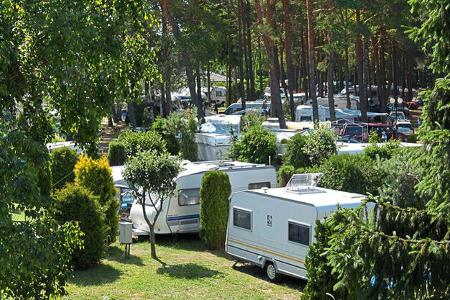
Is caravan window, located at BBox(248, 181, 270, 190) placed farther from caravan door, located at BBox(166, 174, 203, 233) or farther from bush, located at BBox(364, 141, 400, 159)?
bush, located at BBox(364, 141, 400, 159)

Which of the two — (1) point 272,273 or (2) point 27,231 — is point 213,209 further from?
(2) point 27,231

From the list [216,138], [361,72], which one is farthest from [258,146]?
[361,72]

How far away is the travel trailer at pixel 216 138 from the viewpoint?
91.1 ft

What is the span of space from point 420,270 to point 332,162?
12290 mm

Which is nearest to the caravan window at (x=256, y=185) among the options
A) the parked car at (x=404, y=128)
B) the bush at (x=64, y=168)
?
the bush at (x=64, y=168)

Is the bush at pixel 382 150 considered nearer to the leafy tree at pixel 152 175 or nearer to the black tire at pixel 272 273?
the leafy tree at pixel 152 175

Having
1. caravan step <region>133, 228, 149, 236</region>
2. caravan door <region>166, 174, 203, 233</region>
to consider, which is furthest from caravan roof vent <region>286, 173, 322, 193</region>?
caravan step <region>133, 228, 149, 236</region>

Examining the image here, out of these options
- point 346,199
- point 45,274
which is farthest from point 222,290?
point 45,274

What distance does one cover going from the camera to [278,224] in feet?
48.7

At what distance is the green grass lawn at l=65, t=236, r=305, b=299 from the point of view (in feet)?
45.4

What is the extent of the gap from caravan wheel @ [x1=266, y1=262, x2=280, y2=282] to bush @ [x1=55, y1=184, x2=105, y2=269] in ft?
11.6

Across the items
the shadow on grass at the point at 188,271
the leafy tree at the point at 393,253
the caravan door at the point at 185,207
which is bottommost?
the shadow on grass at the point at 188,271

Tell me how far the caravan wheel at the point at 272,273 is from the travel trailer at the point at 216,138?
11.5 metres

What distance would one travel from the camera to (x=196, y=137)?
2934cm
